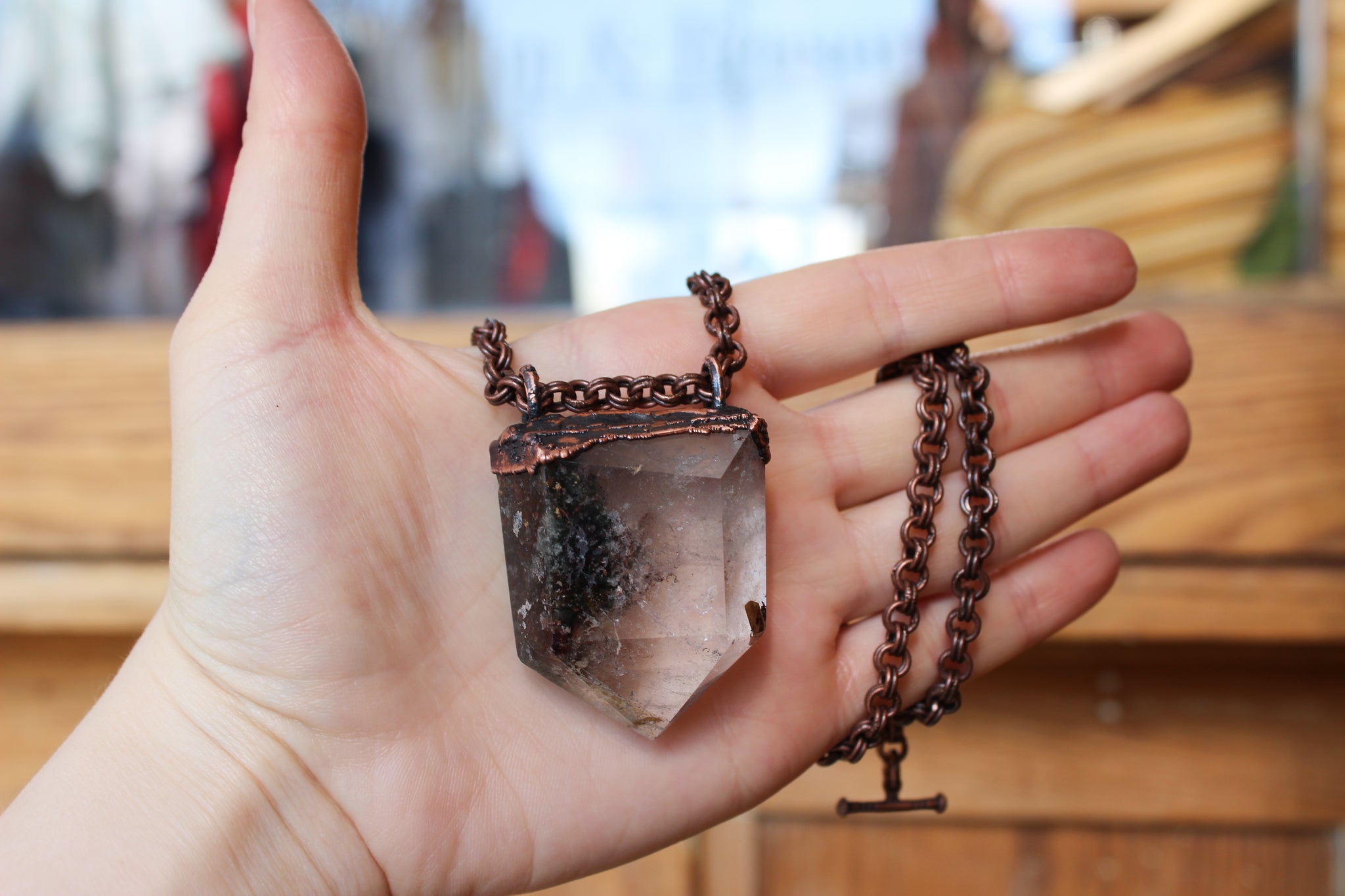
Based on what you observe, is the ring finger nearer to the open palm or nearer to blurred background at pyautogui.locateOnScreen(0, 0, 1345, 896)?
the open palm

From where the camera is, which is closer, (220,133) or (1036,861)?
(1036,861)

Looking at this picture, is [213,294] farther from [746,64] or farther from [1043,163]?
[1043,163]

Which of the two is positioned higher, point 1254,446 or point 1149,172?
point 1149,172

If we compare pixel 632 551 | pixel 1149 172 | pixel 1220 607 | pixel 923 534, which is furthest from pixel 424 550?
pixel 1149 172

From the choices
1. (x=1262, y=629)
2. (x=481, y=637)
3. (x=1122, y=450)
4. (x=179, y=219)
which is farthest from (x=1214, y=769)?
(x=179, y=219)

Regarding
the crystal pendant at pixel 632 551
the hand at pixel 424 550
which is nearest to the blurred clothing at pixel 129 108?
the hand at pixel 424 550

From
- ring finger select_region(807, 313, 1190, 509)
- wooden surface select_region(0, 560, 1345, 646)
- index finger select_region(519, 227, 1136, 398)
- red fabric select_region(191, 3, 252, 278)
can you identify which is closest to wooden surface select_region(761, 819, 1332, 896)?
wooden surface select_region(0, 560, 1345, 646)

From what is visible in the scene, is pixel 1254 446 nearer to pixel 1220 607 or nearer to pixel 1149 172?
pixel 1220 607
